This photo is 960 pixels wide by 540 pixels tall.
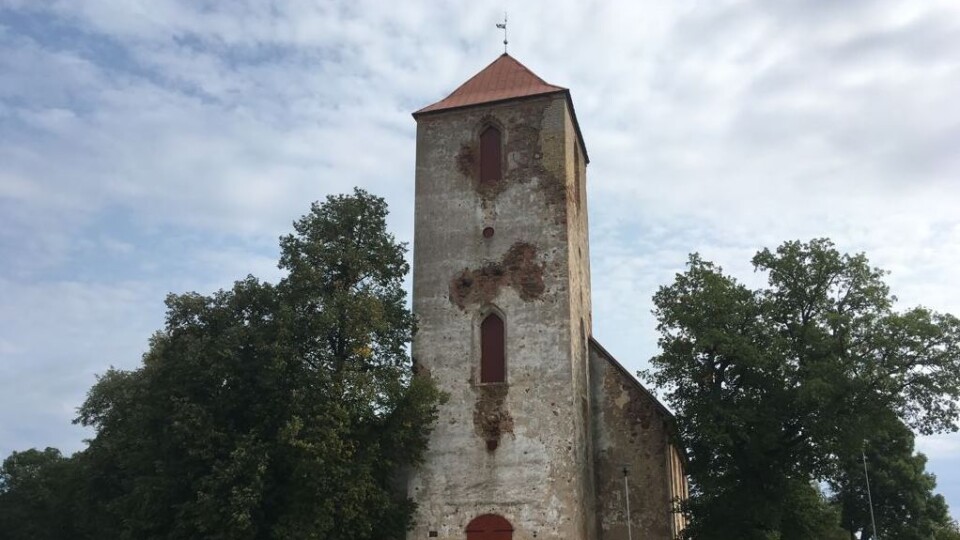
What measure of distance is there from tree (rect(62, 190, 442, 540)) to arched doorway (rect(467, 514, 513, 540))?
1.79m

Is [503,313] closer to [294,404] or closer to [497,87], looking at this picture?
[294,404]

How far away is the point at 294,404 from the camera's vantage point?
1956 cm

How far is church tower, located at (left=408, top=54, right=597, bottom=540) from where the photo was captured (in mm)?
21812

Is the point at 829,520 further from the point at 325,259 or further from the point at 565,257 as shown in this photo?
the point at 325,259

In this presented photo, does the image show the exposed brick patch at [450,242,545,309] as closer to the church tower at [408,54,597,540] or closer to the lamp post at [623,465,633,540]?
the church tower at [408,54,597,540]

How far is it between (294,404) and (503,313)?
671 cm

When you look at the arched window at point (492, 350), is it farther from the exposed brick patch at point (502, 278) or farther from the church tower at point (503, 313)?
the exposed brick patch at point (502, 278)

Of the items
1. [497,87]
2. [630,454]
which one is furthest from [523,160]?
[630,454]

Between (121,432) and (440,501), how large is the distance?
11.5 metres

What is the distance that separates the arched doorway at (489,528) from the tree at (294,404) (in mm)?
1789

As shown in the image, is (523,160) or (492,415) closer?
(492,415)

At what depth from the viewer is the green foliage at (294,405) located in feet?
62.6

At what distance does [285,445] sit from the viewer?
1930cm

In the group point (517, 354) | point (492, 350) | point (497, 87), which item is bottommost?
point (517, 354)
